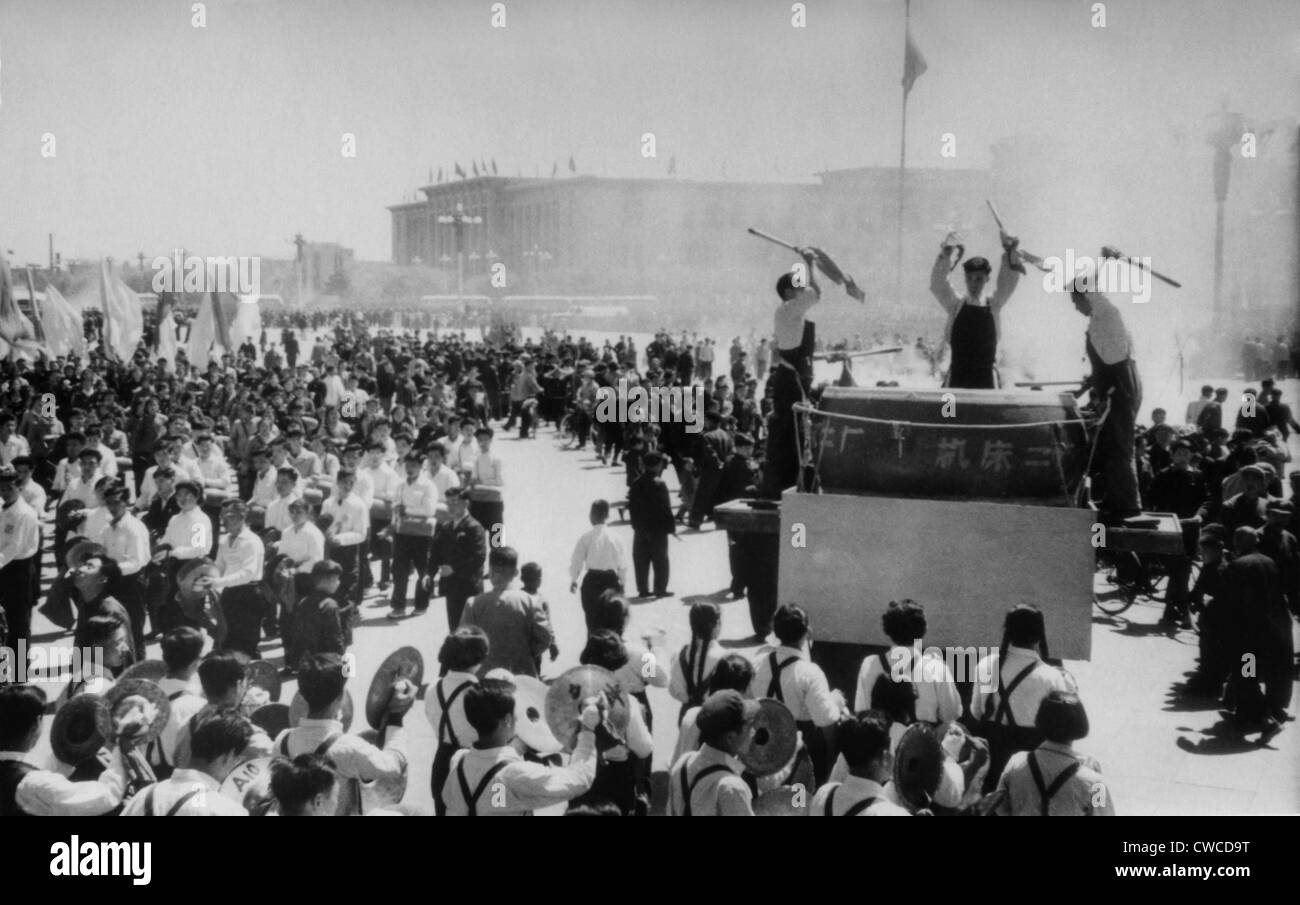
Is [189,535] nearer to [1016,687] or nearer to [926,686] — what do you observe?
[926,686]

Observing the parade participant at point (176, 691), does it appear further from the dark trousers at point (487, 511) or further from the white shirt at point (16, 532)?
the dark trousers at point (487, 511)

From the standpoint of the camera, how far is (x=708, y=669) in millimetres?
6320

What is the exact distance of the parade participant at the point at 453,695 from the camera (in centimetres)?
575

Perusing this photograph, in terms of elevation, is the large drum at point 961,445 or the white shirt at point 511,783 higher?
the large drum at point 961,445

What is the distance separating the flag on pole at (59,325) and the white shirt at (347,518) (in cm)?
1129

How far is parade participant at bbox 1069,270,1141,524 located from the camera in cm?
776

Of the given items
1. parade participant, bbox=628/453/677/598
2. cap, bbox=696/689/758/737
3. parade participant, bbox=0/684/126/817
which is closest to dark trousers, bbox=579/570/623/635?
parade participant, bbox=628/453/677/598

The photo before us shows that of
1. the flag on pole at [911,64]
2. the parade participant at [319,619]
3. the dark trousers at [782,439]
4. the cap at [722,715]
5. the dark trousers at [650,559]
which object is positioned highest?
the flag on pole at [911,64]

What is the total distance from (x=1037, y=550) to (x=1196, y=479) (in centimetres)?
501

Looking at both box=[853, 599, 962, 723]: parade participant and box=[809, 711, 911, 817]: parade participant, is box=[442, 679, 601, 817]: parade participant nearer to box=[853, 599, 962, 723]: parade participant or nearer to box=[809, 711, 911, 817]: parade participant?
box=[809, 711, 911, 817]: parade participant

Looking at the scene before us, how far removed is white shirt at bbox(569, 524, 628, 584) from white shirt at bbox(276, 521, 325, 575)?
6.48 feet

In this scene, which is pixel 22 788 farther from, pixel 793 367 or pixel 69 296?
pixel 69 296

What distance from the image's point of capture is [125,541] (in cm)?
934

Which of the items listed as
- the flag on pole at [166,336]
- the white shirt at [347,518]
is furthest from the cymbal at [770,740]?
the flag on pole at [166,336]
